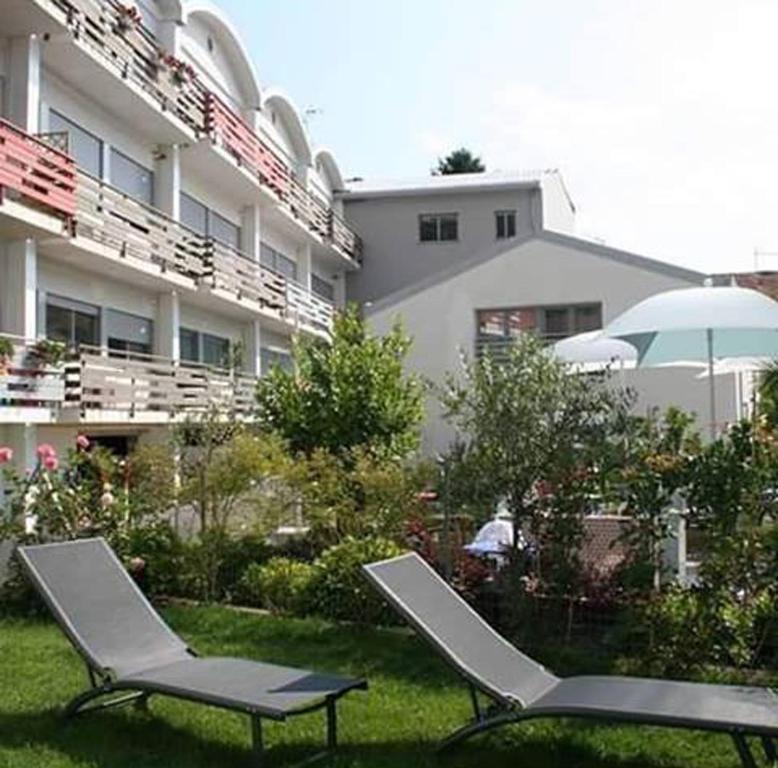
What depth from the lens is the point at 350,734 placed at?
6.08 meters

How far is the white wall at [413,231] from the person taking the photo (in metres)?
37.6

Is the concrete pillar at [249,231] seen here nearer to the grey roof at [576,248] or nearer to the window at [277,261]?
the window at [277,261]

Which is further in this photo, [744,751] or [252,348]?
[252,348]

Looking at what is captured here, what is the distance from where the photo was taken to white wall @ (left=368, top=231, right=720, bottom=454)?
2600cm

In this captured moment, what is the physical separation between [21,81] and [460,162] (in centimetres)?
4592

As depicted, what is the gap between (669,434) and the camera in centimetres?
780

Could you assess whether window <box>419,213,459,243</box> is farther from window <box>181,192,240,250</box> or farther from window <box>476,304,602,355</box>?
window <box>476,304,602,355</box>

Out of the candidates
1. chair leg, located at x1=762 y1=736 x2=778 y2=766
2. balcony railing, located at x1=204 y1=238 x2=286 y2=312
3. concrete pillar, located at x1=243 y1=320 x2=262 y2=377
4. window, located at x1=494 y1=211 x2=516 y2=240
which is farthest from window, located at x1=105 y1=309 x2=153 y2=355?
window, located at x1=494 y1=211 x2=516 y2=240

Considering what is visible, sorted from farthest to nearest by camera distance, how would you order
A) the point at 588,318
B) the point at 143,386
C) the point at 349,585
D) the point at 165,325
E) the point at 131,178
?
the point at 588,318 < the point at 165,325 < the point at 131,178 < the point at 143,386 < the point at 349,585

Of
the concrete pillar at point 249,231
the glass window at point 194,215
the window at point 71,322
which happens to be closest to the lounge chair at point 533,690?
the window at point 71,322

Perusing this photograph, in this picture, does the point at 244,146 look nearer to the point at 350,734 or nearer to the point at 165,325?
the point at 165,325

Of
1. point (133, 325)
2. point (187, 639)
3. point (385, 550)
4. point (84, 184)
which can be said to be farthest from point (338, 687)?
point (133, 325)

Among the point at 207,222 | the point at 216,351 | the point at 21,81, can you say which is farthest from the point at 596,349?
the point at 207,222

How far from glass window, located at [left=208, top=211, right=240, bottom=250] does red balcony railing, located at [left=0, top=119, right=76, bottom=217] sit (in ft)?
30.6
